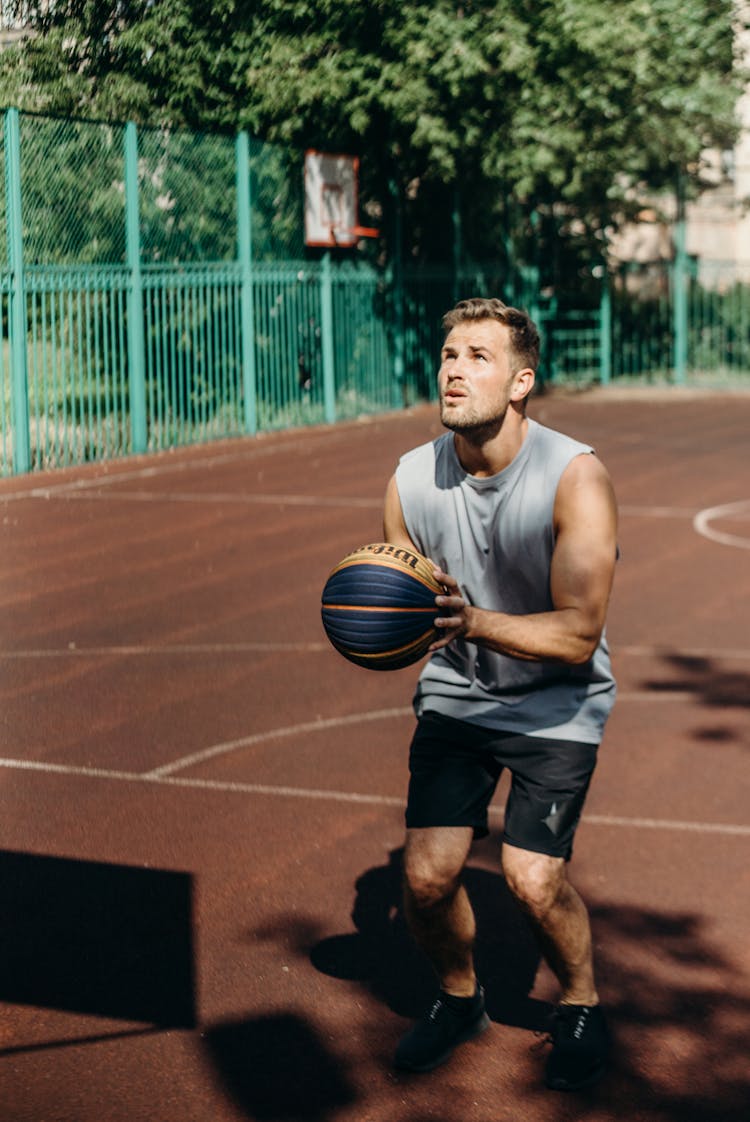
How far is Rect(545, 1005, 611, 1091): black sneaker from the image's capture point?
4.50 metres

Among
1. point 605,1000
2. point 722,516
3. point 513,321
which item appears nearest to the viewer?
point 513,321

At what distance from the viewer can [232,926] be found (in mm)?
5672

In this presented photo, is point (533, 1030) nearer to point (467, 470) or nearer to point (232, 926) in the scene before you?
point (232, 926)

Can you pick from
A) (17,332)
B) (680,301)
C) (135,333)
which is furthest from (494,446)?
(680,301)

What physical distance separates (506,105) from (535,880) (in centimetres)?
2300

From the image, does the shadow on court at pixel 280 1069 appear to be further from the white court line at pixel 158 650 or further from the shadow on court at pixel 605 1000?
the white court line at pixel 158 650

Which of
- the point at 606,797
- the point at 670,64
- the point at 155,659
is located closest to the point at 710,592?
the point at 155,659

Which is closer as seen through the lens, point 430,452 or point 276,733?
point 430,452

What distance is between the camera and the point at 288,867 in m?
6.23

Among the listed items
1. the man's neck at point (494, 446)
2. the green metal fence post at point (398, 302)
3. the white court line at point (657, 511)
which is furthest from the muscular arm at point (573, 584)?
the green metal fence post at point (398, 302)

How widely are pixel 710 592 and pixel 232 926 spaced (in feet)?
21.9

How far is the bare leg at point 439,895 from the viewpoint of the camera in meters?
4.46

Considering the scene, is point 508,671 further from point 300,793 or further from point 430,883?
point 300,793

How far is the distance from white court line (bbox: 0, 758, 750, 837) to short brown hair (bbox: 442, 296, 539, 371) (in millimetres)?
2807
